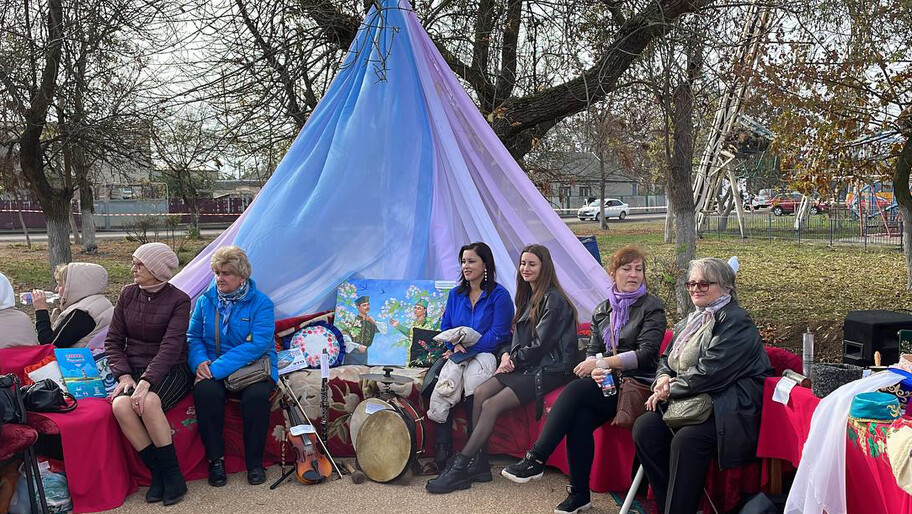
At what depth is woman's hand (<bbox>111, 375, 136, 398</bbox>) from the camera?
3.70 m

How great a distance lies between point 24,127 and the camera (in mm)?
8031

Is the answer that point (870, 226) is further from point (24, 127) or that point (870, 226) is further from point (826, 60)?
point (24, 127)

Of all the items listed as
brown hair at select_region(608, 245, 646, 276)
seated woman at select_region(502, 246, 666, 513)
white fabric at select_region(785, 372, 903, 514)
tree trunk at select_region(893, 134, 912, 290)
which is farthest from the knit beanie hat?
tree trunk at select_region(893, 134, 912, 290)

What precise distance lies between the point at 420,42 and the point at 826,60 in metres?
3.36

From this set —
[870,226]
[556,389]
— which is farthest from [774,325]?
[870,226]

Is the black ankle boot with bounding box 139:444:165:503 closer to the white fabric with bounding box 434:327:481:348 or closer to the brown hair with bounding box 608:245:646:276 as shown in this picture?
the white fabric with bounding box 434:327:481:348

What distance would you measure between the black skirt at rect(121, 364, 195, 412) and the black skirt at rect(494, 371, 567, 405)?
164 cm

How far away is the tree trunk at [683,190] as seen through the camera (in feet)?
20.6

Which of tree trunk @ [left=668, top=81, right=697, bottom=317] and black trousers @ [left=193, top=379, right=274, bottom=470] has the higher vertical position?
tree trunk @ [left=668, top=81, right=697, bottom=317]

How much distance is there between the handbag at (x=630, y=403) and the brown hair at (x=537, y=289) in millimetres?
572

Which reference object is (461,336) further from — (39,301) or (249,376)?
(39,301)

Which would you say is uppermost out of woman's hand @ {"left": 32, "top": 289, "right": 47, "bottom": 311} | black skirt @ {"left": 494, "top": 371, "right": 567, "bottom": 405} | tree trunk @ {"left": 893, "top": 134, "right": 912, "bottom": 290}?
tree trunk @ {"left": 893, "top": 134, "right": 912, "bottom": 290}

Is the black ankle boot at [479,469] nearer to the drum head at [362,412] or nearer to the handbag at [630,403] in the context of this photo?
the drum head at [362,412]

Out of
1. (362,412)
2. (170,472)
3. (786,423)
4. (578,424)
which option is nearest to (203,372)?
(170,472)
